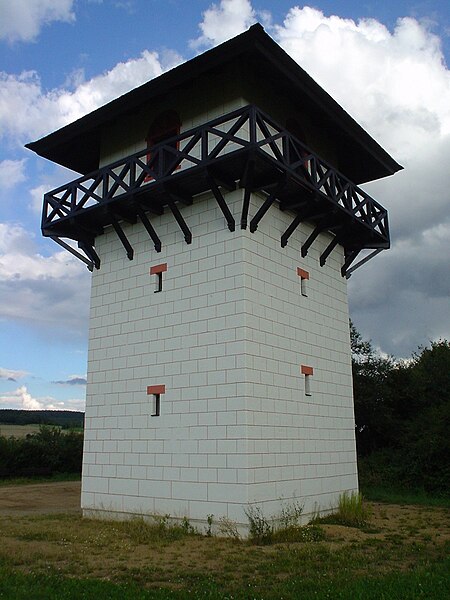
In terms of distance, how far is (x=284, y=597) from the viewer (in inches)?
275

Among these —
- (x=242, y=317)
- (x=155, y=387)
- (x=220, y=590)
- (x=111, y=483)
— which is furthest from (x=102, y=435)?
(x=220, y=590)

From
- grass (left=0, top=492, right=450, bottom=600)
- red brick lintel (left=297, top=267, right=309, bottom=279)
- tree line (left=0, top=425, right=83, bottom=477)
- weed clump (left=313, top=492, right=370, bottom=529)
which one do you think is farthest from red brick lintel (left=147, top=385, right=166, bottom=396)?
tree line (left=0, top=425, right=83, bottom=477)

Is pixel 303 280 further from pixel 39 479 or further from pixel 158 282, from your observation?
pixel 39 479

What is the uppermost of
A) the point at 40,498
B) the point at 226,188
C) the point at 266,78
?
the point at 266,78

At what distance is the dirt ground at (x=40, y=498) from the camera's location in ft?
52.7

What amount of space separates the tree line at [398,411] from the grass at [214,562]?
910 centimetres

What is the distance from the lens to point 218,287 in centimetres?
1231

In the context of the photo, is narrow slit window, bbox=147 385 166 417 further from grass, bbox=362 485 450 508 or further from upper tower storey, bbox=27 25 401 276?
grass, bbox=362 485 450 508

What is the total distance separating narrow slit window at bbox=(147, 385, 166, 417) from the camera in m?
12.8

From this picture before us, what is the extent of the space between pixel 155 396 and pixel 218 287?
289 centimetres

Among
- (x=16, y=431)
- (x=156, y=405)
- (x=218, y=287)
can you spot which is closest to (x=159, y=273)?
(x=218, y=287)

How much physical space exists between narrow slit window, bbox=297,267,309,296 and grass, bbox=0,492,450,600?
519 centimetres

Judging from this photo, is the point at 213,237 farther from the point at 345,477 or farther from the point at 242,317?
the point at 345,477

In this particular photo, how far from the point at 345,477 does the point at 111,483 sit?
5.71m
